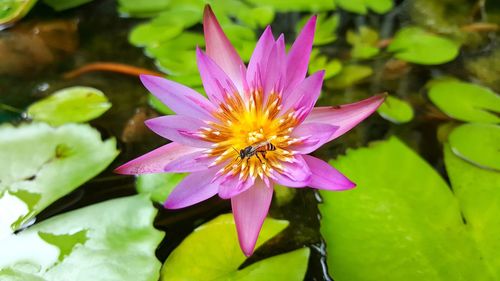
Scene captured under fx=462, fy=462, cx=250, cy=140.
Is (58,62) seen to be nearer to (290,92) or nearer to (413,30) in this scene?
(290,92)

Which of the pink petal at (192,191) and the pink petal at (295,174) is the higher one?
the pink petal at (295,174)

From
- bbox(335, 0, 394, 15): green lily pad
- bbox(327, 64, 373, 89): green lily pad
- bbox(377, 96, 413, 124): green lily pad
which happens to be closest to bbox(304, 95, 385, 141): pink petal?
bbox(377, 96, 413, 124): green lily pad

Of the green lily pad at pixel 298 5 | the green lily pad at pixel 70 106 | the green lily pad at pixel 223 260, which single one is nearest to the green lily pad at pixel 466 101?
the green lily pad at pixel 298 5

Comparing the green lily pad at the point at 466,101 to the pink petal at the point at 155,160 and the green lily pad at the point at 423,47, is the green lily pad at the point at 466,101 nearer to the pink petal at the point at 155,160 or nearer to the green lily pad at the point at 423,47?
the green lily pad at the point at 423,47

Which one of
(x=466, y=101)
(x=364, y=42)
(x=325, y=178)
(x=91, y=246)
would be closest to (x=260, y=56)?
(x=325, y=178)

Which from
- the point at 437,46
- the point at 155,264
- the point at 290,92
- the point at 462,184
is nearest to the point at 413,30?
the point at 437,46

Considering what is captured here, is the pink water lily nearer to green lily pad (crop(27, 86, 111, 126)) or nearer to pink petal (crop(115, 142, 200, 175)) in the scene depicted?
pink petal (crop(115, 142, 200, 175))
